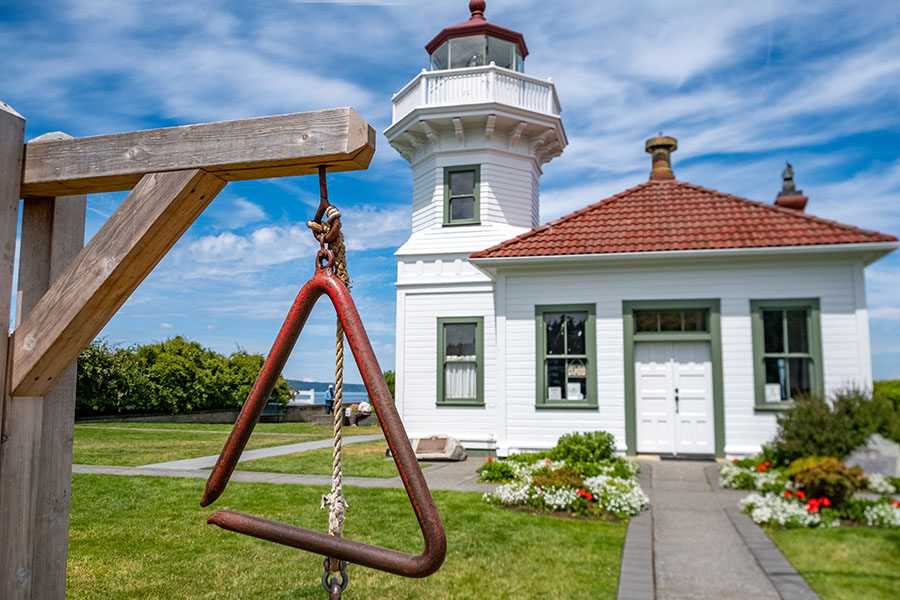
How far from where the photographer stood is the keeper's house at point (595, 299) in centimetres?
1219

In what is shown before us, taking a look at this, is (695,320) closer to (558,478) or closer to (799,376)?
(799,376)

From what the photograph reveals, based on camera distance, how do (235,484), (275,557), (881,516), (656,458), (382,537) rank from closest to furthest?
(275,557), (382,537), (881,516), (235,484), (656,458)

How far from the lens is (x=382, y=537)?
250 inches

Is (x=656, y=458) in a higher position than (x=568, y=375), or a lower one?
lower

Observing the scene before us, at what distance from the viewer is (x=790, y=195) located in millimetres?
19078

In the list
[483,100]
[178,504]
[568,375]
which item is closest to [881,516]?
[568,375]

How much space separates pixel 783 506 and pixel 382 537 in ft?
16.0

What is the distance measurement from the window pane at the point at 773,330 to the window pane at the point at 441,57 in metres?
10.6

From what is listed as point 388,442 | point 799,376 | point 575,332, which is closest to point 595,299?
point 575,332

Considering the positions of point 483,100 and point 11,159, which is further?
point 483,100

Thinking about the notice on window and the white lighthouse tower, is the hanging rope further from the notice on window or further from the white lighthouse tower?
the white lighthouse tower

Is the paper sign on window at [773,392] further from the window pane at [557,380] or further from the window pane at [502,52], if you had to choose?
the window pane at [502,52]

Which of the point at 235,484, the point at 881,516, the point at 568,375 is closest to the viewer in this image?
the point at 881,516

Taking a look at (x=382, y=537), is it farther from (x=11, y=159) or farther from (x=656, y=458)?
(x=656, y=458)
